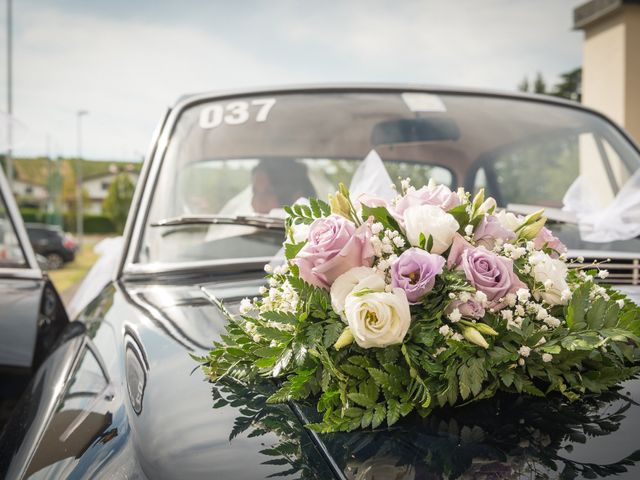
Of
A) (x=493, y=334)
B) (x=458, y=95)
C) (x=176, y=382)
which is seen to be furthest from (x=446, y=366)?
(x=458, y=95)

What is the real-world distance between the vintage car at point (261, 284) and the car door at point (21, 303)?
0.27 feet

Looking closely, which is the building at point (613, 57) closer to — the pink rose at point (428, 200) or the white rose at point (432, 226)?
the pink rose at point (428, 200)

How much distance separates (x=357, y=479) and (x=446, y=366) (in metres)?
0.31

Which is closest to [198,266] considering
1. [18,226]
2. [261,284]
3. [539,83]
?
[261,284]

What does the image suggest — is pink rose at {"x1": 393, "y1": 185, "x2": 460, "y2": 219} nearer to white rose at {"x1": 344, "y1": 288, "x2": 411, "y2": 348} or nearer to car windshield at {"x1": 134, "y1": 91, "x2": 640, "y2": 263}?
white rose at {"x1": 344, "y1": 288, "x2": 411, "y2": 348}

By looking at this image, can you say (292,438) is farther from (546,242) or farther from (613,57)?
(613,57)

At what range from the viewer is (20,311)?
7.17ft

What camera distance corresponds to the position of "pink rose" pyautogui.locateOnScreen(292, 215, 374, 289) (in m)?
1.28

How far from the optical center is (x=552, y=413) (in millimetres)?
1181

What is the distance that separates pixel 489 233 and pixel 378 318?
0.37m

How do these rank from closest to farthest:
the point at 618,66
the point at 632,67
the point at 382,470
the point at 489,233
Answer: the point at 382,470
the point at 489,233
the point at 632,67
the point at 618,66

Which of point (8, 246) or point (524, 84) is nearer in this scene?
point (8, 246)

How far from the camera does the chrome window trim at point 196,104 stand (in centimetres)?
239

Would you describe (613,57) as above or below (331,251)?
above
